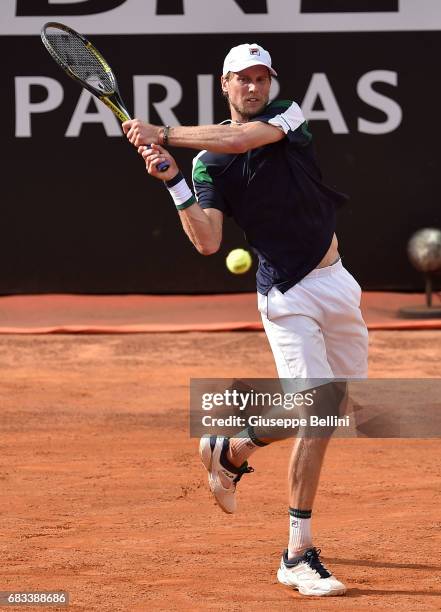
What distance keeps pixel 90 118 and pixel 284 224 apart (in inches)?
254

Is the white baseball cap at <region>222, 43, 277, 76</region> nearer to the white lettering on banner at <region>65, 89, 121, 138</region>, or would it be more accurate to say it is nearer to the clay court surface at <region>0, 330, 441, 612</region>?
the clay court surface at <region>0, 330, 441, 612</region>

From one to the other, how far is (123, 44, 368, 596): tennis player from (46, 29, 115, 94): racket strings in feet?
2.41

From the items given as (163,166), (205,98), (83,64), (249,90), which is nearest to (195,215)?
(163,166)

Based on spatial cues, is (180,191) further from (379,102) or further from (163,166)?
(379,102)

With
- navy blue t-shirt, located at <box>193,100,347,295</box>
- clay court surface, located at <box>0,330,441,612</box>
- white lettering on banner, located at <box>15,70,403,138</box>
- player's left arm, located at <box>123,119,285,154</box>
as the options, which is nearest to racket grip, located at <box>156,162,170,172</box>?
player's left arm, located at <box>123,119,285,154</box>

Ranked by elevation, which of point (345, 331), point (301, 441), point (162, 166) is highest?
point (162, 166)

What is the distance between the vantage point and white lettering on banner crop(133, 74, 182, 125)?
11.2 metres

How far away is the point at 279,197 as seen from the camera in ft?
16.6

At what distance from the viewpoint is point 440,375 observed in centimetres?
866

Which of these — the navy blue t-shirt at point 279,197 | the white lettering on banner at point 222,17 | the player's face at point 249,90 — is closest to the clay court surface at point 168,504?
the navy blue t-shirt at point 279,197

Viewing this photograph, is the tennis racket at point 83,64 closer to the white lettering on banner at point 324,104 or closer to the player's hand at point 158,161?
the player's hand at point 158,161

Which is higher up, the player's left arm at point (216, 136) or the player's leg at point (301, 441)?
the player's left arm at point (216, 136)

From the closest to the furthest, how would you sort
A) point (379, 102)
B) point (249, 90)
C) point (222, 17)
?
1. point (249, 90)
2. point (222, 17)
3. point (379, 102)

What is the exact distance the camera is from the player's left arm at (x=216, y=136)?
16.1ft
